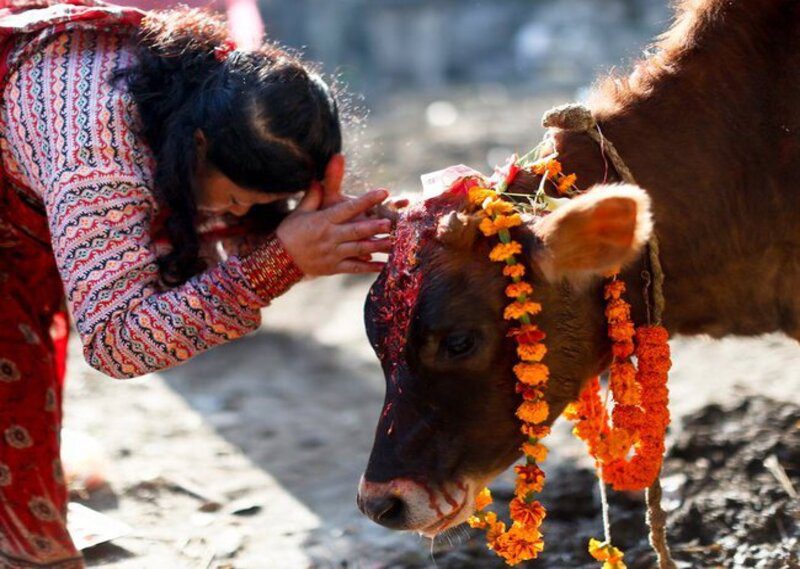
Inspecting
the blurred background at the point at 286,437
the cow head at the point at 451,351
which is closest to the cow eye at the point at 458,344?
the cow head at the point at 451,351

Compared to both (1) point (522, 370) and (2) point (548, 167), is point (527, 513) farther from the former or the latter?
(2) point (548, 167)

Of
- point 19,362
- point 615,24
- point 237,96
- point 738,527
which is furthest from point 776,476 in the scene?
point 615,24

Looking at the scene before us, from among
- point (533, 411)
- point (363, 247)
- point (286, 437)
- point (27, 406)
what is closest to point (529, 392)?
point (533, 411)

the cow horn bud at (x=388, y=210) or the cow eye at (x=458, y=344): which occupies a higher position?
the cow horn bud at (x=388, y=210)

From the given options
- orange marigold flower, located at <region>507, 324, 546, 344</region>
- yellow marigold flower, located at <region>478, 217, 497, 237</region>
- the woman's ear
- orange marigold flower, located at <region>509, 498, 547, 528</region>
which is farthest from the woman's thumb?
orange marigold flower, located at <region>509, 498, 547, 528</region>

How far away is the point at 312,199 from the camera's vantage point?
10.3 feet

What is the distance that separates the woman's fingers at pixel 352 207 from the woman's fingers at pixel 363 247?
76mm

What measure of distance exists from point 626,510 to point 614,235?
1698 millimetres

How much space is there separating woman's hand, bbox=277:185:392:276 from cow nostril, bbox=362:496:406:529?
26.7 inches

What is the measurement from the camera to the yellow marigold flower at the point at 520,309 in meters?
2.60

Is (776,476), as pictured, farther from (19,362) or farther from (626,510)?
(19,362)

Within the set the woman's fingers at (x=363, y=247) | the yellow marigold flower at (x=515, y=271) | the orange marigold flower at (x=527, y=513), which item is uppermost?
the woman's fingers at (x=363, y=247)

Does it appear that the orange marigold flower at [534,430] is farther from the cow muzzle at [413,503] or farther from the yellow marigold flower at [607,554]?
the yellow marigold flower at [607,554]

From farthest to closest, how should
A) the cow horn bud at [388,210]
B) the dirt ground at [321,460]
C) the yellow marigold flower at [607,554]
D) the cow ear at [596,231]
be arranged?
the dirt ground at [321,460] < the cow horn bud at [388,210] < the yellow marigold flower at [607,554] < the cow ear at [596,231]
